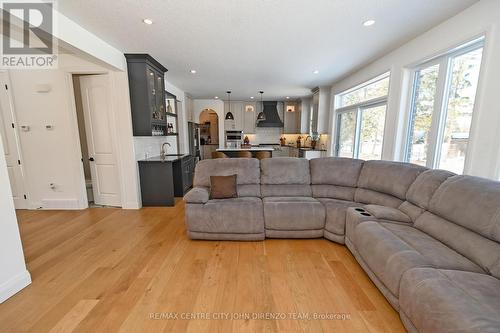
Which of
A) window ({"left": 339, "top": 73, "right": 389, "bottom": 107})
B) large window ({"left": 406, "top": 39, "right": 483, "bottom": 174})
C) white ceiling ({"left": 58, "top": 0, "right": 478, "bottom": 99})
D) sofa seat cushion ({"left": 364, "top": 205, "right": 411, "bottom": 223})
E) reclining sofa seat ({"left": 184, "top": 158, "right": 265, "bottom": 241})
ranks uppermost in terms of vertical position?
white ceiling ({"left": 58, "top": 0, "right": 478, "bottom": 99})

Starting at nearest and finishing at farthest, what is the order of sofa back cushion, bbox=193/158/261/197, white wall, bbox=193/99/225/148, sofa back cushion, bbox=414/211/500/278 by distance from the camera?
1. sofa back cushion, bbox=414/211/500/278
2. sofa back cushion, bbox=193/158/261/197
3. white wall, bbox=193/99/225/148

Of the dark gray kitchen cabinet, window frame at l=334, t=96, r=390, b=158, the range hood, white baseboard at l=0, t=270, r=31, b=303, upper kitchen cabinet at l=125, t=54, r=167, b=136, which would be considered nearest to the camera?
white baseboard at l=0, t=270, r=31, b=303

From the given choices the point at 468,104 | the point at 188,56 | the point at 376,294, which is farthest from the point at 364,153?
the point at 188,56

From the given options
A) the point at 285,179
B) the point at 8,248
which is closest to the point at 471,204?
the point at 285,179

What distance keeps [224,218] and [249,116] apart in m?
7.07

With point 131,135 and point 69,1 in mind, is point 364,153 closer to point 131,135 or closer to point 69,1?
point 131,135

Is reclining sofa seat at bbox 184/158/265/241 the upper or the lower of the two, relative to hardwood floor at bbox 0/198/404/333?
upper

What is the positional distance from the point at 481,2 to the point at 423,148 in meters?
1.75

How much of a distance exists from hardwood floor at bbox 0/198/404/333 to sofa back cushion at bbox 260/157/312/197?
0.77m

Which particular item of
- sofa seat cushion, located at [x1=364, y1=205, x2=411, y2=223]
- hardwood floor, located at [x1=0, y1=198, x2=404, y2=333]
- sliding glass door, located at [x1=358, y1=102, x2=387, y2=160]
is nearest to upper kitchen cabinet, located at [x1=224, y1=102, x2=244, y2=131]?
sliding glass door, located at [x1=358, y1=102, x2=387, y2=160]

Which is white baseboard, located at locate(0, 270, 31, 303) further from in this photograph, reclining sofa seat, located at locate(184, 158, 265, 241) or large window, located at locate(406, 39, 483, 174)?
large window, located at locate(406, 39, 483, 174)

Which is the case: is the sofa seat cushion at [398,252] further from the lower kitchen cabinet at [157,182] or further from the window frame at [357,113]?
the lower kitchen cabinet at [157,182]

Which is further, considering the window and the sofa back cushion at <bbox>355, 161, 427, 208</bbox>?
the window

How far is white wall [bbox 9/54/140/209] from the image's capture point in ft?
12.0
